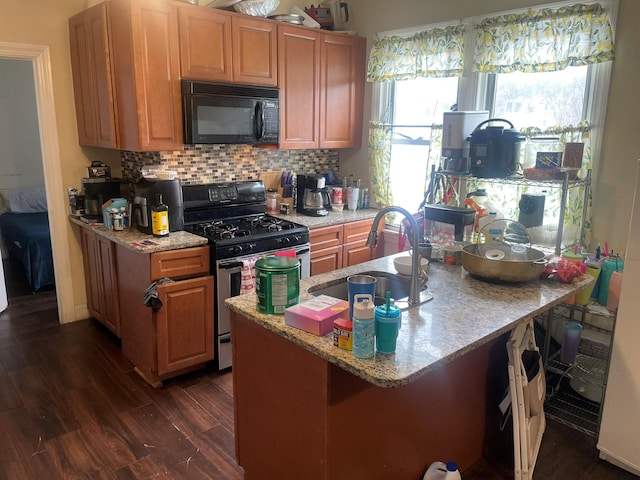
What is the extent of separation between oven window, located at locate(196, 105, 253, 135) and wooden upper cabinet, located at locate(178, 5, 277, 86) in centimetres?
20

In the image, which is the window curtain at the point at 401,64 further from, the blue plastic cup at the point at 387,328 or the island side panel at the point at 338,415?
the blue plastic cup at the point at 387,328

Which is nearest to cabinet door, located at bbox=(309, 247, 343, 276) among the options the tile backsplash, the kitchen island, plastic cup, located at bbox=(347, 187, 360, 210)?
plastic cup, located at bbox=(347, 187, 360, 210)

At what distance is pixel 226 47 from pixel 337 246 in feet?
5.38

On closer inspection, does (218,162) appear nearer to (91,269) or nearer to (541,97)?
(91,269)

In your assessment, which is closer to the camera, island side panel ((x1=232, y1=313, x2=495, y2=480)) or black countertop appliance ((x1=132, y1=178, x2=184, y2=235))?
island side panel ((x1=232, y1=313, x2=495, y2=480))

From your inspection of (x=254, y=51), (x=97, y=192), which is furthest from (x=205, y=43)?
(x=97, y=192)

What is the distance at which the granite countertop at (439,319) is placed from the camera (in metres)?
1.44

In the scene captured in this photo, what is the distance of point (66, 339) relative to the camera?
355cm

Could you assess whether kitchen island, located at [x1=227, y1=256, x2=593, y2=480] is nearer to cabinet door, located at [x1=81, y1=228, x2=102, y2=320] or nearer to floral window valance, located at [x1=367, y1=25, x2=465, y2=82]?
floral window valance, located at [x1=367, y1=25, x2=465, y2=82]

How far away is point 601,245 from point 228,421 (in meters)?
2.42

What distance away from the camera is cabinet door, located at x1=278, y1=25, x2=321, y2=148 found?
3592mm

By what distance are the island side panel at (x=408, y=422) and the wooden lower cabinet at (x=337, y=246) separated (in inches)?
67.1

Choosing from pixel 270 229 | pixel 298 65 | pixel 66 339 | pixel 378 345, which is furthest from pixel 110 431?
pixel 298 65

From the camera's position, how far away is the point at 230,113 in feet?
10.8
